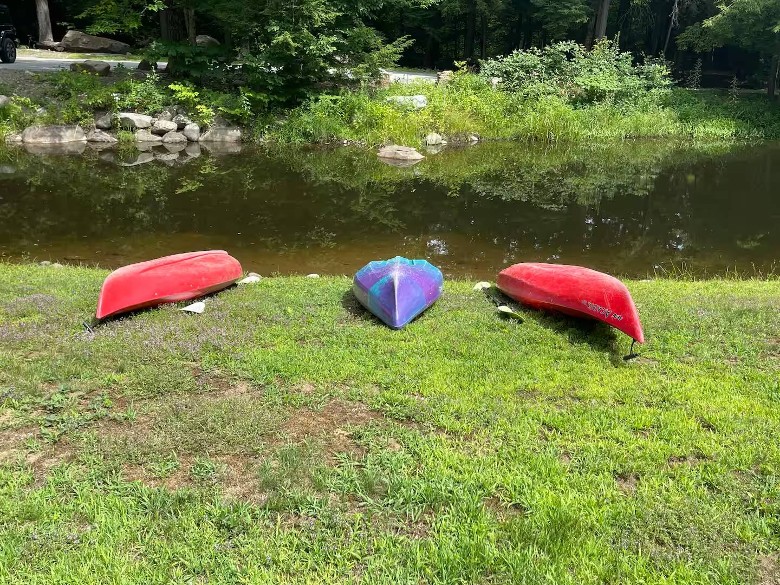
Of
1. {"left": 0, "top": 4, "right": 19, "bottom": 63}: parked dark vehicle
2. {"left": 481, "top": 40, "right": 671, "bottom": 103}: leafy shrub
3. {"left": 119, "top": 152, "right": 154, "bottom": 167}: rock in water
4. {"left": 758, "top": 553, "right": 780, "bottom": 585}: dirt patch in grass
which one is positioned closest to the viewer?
{"left": 758, "top": 553, "right": 780, "bottom": 585}: dirt patch in grass

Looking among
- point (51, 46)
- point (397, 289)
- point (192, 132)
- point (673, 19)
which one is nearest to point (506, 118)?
point (192, 132)

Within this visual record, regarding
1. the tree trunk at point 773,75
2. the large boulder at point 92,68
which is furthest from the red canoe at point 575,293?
the tree trunk at point 773,75

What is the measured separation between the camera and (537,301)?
18.7ft

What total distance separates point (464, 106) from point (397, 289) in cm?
1626

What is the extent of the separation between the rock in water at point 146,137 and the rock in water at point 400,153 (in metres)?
6.82

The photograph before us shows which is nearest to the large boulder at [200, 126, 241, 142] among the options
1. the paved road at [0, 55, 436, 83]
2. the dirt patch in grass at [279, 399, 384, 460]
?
the paved road at [0, 55, 436, 83]

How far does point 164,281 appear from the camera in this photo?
577cm

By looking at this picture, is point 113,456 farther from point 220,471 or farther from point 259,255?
point 259,255

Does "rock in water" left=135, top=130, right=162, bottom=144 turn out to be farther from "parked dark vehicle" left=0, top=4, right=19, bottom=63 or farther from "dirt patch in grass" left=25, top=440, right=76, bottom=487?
"dirt patch in grass" left=25, top=440, right=76, bottom=487

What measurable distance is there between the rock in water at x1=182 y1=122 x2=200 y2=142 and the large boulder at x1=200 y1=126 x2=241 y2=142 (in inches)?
7.1

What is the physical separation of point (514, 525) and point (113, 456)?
2.34m

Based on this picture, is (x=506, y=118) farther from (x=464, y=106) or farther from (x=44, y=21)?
(x=44, y=21)

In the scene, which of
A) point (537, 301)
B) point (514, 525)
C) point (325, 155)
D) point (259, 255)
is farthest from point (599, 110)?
point (514, 525)

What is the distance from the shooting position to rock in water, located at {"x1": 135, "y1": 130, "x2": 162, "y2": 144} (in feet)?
58.4
